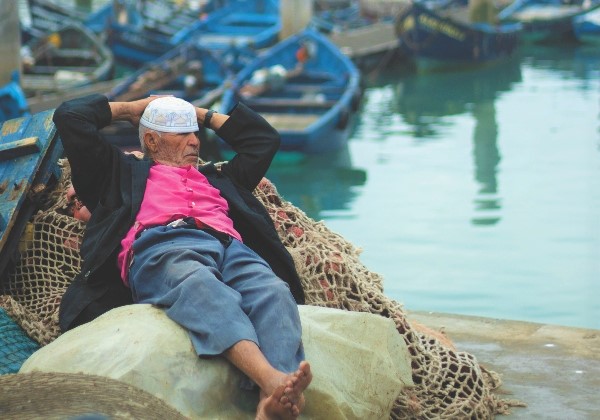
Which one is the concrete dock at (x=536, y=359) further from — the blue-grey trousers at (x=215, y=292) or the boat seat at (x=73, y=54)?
the boat seat at (x=73, y=54)

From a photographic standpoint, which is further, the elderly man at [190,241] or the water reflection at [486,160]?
the water reflection at [486,160]

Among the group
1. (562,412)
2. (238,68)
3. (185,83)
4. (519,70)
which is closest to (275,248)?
(562,412)

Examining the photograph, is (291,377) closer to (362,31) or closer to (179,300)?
(179,300)

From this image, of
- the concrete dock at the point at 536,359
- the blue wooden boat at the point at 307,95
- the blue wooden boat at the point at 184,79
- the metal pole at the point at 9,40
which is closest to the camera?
the concrete dock at the point at 536,359

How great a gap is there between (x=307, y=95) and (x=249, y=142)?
1200 cm

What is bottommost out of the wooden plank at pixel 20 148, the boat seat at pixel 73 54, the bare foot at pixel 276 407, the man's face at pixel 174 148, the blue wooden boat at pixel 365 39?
the blue wooden boat at pixel 365 39

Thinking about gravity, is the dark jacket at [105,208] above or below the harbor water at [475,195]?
above

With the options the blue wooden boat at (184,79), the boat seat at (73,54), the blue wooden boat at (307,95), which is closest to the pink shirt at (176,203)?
the blue wooden boat at (307,95)

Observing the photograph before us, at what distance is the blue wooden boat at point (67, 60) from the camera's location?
59.1 ft

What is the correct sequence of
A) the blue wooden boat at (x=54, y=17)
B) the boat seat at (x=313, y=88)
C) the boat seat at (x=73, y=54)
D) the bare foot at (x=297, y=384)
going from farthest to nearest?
the blue wooden boat at (x=54, y=17) → the boat seat at (x=73, y=54) → the boat seat at (x=313, y=88) → the bare foot at (x=297, y=384)

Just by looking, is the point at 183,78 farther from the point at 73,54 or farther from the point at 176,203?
the point at 176,203

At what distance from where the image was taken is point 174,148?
13.1 ft

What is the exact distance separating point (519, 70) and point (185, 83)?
9379 millimetres

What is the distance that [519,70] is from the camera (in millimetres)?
23859
